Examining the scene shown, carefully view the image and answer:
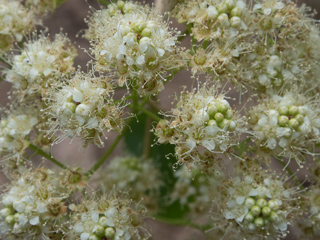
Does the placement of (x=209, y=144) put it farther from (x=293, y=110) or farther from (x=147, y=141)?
(x=147, y=141)

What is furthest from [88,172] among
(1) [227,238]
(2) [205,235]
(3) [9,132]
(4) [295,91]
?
(4) [295,91]

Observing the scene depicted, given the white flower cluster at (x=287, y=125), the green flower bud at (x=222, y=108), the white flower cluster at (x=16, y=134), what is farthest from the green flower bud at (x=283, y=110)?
the white flower cluster at (x=16, y=134)

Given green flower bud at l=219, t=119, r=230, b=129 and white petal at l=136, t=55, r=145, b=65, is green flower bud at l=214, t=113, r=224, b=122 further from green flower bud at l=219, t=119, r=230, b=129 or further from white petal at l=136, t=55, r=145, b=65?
white petal at l=136, t=55, r=145, b=65

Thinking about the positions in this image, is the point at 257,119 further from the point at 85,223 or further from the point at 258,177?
the point at 85,223

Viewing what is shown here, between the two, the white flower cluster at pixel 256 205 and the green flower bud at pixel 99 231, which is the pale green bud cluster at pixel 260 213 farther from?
the green flower bud at pixel 99 231

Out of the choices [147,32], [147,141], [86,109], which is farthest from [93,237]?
[147,141]

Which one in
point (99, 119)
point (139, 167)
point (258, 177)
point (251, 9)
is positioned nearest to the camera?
point (99, 119)

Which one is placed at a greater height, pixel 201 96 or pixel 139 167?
pixel 201 96
